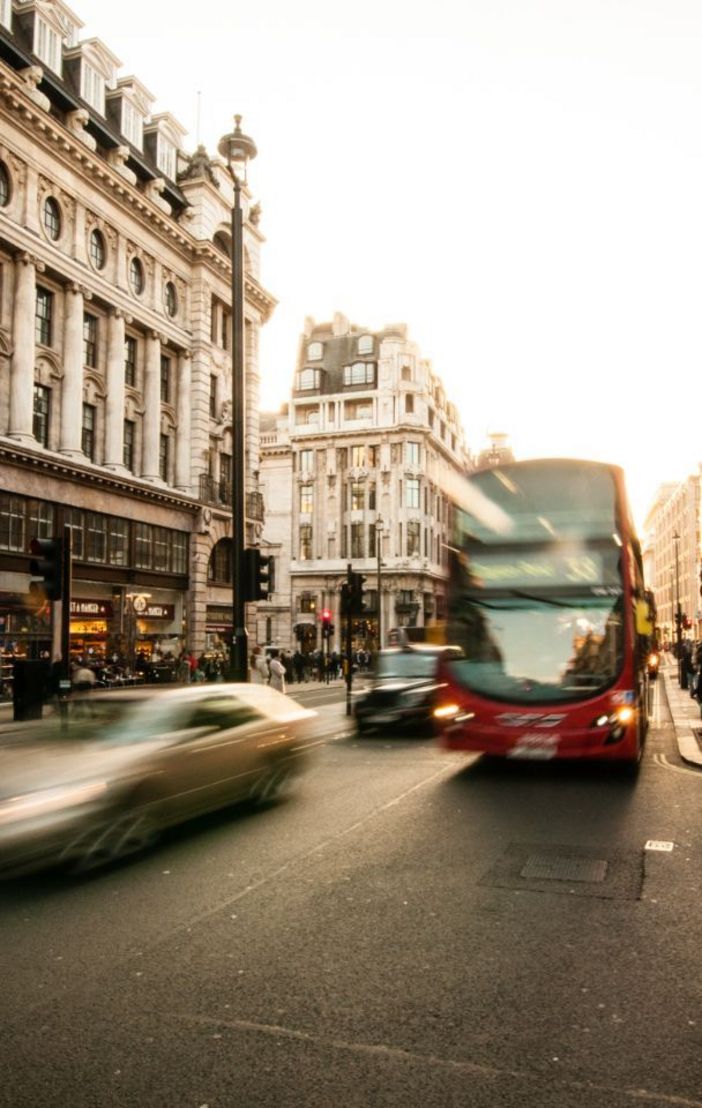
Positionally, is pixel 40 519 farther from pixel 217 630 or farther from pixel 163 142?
pixel 163 142

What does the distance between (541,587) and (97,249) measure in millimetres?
26274

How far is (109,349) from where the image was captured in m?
33.0

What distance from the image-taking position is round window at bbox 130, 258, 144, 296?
3462 cm

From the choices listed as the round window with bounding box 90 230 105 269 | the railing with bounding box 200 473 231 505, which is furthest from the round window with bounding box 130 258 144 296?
the railing with bounding box 200 473 231 505

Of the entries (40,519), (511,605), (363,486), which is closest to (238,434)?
(511,605)

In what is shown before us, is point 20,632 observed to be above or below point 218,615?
below

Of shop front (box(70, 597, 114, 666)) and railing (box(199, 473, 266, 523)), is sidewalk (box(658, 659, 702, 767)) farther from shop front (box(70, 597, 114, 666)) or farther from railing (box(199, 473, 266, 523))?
railing (box(199, 473, 266, 523))

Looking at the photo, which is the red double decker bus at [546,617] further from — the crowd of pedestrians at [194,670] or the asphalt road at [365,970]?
the crowd of pedestrians at [194,670]

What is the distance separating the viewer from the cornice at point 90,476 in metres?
27.2

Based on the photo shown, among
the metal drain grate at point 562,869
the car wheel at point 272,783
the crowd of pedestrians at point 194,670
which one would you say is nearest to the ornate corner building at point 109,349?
the crowd of pedestrians at point 194,670

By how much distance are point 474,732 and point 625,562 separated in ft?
9.33

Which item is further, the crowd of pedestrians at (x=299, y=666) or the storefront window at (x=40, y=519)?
the storefront window at (x=40, y=519)

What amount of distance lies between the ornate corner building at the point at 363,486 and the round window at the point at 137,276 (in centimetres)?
3783

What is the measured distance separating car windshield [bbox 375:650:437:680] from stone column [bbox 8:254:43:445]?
47.1 feet
